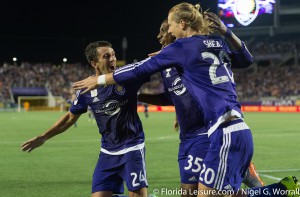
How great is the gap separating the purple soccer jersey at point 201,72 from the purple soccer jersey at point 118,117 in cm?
121

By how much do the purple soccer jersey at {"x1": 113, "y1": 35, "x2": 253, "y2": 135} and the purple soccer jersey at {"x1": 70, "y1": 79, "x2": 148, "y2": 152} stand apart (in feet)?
3.98

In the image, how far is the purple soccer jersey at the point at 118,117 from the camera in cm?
584

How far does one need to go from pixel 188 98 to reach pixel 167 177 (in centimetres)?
449

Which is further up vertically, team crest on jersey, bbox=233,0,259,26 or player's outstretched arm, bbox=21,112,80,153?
team crest on jersey, bbox=233,0,259,26

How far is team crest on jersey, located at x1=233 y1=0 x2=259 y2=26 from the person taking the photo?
1404 inches

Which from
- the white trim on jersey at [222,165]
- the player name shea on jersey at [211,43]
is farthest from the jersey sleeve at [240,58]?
the white trim on jersey at [222,165]

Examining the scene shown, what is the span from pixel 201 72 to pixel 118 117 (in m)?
1.58

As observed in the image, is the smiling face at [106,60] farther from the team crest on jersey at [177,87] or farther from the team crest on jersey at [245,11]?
the team crest on jersey at [245,11]

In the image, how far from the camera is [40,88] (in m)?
62.0

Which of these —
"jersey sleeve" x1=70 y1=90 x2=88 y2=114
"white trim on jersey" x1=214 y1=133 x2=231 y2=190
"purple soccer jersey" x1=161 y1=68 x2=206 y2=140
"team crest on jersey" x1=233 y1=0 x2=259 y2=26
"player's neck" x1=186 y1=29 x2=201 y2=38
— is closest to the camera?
"white trim on jersey" x1=214 y1=133 x2=231 y2=190

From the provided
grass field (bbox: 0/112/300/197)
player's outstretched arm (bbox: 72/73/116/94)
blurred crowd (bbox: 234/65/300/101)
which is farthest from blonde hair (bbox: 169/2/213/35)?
blurred crowd (bbox: 234/65/300/101)

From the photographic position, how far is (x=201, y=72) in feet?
14.9

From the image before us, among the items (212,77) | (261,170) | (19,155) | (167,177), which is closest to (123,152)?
(212,77)

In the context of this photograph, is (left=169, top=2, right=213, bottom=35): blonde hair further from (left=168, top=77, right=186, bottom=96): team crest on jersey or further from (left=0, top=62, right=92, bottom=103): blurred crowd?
(left=0, top=62, right=92, bottom=103): blurred crowd
